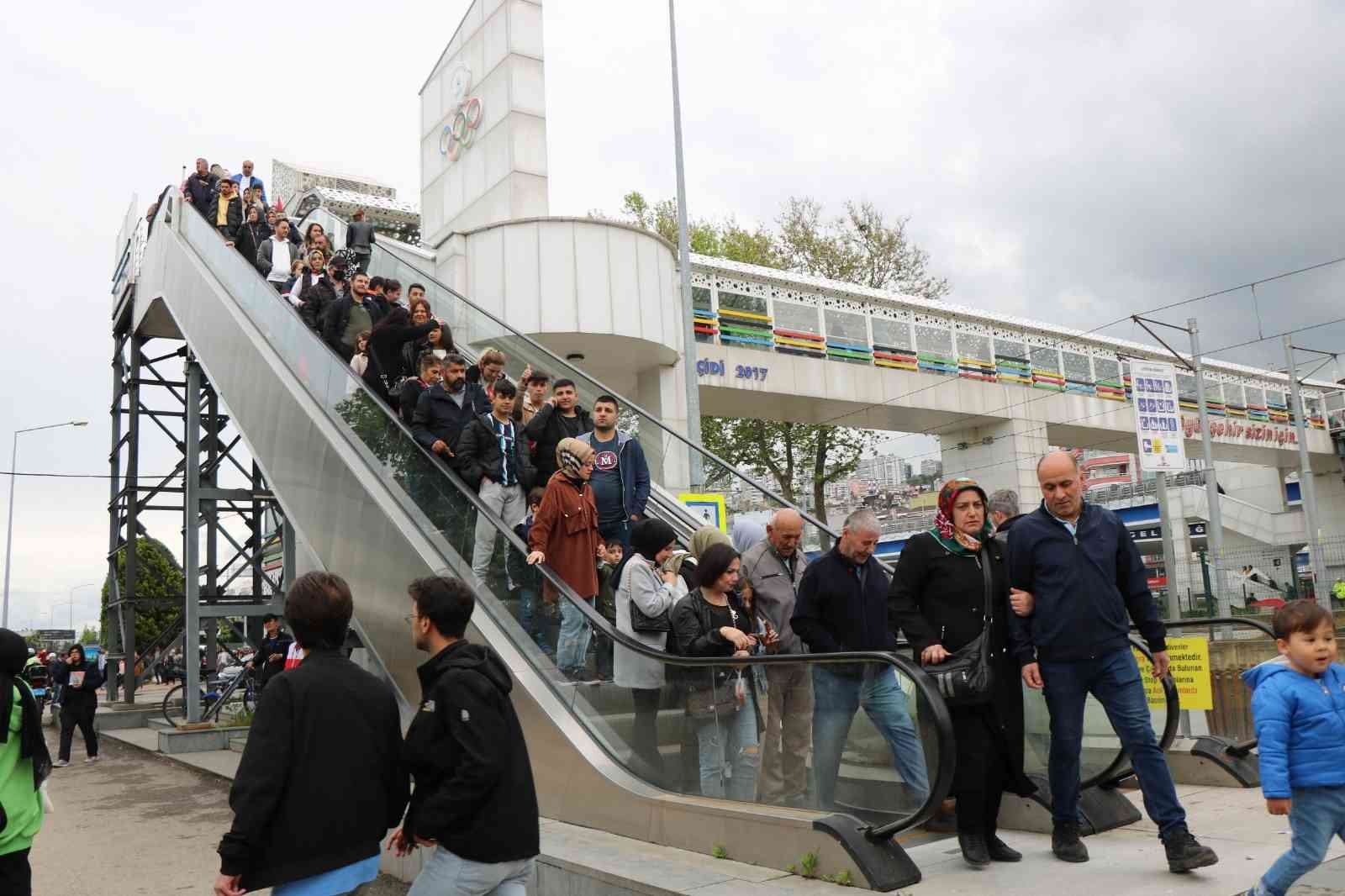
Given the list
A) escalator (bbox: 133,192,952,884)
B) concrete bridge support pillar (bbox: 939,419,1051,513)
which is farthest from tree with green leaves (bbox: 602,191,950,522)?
escalator (bbox: 133,192,952,884)

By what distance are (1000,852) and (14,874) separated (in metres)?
3.94

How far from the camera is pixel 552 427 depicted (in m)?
8.65

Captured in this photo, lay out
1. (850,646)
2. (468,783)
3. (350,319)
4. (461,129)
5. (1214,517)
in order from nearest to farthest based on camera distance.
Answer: (468,783)
(850,646)
(350,319)
(1214,517)
(461,129)

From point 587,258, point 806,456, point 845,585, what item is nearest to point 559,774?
point 845,585

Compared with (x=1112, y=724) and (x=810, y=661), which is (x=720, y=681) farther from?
(x=1112, y=724)

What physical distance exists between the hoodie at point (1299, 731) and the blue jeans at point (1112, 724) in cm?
79

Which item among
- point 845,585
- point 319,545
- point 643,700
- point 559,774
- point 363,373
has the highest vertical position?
point 363,373

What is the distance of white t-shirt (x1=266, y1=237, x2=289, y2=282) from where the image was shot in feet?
47.6

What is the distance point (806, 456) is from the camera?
35.8 meters

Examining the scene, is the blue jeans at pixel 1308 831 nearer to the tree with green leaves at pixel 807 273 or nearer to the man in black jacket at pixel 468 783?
the man in black jacket at pixel 468 783

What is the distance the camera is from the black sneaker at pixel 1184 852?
4.41m

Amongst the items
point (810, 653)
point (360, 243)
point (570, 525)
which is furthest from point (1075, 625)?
point (360, 243)

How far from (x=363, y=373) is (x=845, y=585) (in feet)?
21.2

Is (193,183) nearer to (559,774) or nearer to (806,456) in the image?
(559,774)
